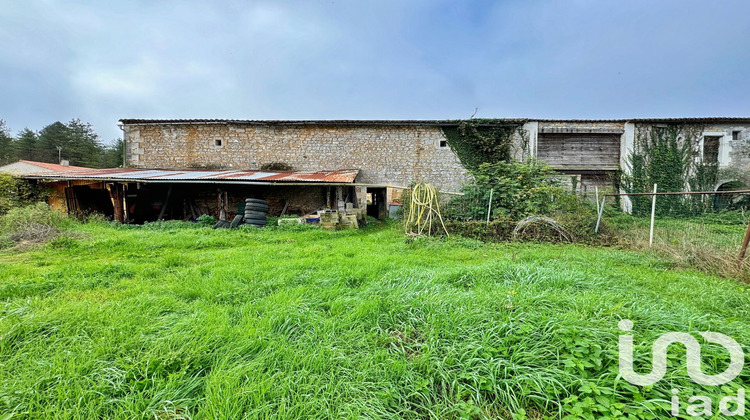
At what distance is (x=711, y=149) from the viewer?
1202 centimetres

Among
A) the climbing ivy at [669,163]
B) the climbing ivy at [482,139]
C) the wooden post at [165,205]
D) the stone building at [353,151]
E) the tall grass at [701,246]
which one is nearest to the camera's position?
the tall grass at [701,246]

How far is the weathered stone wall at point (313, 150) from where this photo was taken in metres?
12.7

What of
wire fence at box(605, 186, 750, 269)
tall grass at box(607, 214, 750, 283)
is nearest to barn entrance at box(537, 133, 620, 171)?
wire fence at box(605, 186, 750, 269)

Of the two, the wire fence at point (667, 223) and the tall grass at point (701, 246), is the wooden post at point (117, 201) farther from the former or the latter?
the tall grass at point (701, 246)

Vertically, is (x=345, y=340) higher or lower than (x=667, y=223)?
lower

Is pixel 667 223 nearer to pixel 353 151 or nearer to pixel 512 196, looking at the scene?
pixel 512 196

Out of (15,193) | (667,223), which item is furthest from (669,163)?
(15,193)

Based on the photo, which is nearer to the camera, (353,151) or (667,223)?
(667,223)

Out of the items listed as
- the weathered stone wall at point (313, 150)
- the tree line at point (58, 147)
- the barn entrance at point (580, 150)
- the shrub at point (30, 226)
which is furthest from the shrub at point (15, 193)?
the tree line at point (58, 147)

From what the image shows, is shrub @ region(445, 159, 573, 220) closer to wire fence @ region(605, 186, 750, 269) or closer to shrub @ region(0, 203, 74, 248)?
wire fence @ region(605, 186, 750, 269)

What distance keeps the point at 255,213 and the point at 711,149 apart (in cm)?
2005

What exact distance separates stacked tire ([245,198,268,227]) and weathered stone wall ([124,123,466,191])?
14.3 ft

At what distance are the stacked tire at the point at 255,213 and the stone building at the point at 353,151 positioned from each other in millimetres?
3265

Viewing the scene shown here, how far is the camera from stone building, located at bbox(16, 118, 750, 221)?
39.9 feet
